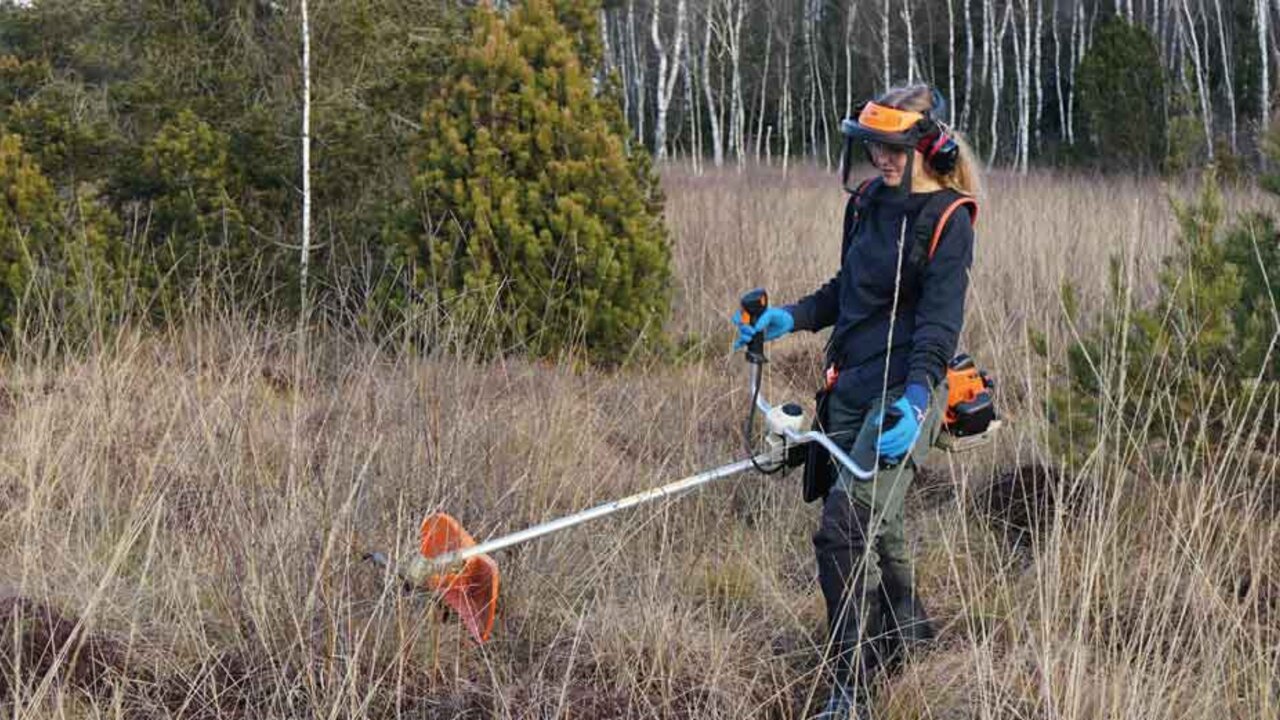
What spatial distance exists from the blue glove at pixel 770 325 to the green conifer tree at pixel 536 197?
2329 millimetres

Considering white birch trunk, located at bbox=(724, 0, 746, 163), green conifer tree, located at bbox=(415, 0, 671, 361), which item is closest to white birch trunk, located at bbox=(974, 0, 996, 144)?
white birch trunk, located at bbox=(724, 0, 746, 163)

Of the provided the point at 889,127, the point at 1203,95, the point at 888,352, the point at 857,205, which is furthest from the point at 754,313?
the point at 1203,95

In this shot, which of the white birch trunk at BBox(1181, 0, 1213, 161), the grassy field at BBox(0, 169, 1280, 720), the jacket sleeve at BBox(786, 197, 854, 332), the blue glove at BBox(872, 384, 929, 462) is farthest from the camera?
the white birch trunk at BBox(1181, 0, 1213, 161)

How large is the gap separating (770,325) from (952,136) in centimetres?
65

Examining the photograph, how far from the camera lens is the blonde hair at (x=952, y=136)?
117 inches

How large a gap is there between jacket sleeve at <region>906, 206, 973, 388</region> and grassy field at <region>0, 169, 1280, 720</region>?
40 cm

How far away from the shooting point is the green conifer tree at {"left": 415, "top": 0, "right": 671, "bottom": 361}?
18.9 ft

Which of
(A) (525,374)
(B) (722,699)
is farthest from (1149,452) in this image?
(A) (525,374)

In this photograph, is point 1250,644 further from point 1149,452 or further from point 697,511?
point 697,511

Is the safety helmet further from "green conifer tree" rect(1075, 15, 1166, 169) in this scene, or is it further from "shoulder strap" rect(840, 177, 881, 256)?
"green conifer tree" rect(1075, 15, 1166, 169)

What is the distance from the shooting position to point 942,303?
2918 mm

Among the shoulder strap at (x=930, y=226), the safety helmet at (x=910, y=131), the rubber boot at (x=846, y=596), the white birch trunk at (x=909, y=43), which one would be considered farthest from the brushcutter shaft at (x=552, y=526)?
the white birch trunk at (x=909, y=43)

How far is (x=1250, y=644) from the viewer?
309 centimetres

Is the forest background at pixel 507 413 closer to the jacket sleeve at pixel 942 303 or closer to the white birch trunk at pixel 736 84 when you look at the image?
the jacket sleeve at pixel 942 303
